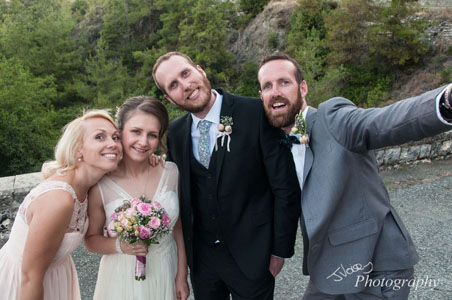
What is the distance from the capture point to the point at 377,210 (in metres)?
2.03

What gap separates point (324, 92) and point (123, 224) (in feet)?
40.2

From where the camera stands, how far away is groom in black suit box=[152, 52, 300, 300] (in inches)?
94.6

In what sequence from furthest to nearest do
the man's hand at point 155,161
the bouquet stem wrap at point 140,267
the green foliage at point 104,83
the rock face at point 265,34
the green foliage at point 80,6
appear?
the green foliage at point 80,6 → the green foliage at point 104,83 → the rock face at point 265,34 → the man's hand at point 155,161 → the bouquet stem wrap at point 140,267

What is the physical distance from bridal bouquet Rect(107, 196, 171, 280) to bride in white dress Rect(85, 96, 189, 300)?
0.10 meters

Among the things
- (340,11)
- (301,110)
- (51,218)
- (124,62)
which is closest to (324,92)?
(340,11)

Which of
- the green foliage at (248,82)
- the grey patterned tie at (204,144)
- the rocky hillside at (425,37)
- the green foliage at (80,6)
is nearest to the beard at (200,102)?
the grey patterned tie at (204,144)

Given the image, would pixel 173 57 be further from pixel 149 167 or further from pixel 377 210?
pixel 377 210

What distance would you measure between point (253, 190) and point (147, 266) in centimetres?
100

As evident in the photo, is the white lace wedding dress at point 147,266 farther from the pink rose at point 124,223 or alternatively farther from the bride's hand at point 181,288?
the pink rose at point 124,223

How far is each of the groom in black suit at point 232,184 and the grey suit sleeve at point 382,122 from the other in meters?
0.54

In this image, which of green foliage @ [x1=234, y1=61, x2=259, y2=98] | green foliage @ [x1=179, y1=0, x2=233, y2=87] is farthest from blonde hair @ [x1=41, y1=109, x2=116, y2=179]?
green foliage @ [x1=179, y1=0, x2=233, y2=87]

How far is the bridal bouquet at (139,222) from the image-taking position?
2281 mm

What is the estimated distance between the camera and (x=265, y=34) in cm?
2367

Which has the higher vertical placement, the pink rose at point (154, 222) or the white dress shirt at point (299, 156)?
the white dress shirt at point (299, 156)
